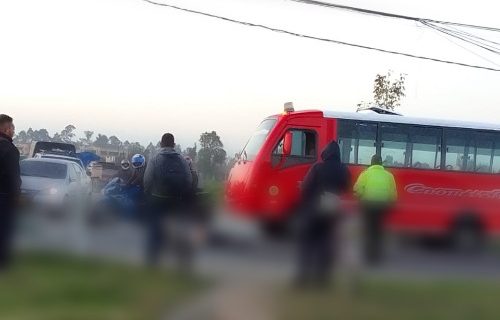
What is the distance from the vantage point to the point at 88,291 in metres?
3.07

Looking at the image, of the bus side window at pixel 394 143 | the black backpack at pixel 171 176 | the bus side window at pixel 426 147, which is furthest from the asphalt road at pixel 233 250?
the bus side window at pixel 426 147

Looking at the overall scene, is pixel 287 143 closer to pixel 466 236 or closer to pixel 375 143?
pixel 375 143

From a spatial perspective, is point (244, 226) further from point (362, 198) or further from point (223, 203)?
point (362, 198)

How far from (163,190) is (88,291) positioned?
74 centimetres

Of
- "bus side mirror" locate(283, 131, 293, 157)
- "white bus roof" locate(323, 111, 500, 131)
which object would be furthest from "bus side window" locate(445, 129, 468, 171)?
"bus side mirror" locate(283, 131, 293, 157)

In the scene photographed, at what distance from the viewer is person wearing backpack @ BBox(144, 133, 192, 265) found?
3316 millimetres

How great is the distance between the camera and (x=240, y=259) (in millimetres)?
3111

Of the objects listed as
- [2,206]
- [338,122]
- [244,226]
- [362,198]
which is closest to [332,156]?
[362,198]

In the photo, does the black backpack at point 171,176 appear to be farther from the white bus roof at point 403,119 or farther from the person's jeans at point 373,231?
the white bus roof at point 403,119

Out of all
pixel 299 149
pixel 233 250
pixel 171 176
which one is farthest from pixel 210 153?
pixel 299 149

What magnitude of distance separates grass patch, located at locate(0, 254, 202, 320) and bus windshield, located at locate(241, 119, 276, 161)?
8.58 m

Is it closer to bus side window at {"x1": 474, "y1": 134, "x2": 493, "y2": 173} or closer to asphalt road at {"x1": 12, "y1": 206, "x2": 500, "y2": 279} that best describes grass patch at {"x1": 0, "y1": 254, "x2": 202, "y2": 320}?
asphalt road at {"x1": 12, "y1": 206, "x2": 500, "y2": 279}

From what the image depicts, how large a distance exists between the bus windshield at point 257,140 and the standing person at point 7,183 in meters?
7.22

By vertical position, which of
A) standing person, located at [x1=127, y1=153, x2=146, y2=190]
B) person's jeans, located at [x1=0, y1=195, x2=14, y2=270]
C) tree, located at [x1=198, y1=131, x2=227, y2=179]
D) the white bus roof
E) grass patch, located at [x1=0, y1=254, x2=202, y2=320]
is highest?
the white bus roof
